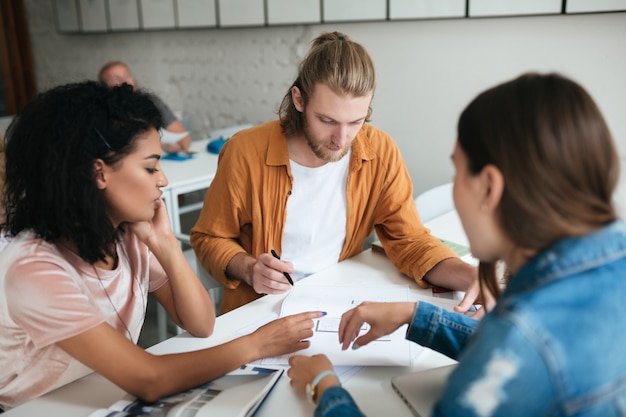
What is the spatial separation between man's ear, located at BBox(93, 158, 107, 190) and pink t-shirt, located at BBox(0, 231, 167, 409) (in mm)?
139

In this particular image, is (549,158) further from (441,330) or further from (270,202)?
(270,202)

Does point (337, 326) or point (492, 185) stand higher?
point (492, 185)

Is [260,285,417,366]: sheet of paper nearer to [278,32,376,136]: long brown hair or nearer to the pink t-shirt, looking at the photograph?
the pink t-shirt

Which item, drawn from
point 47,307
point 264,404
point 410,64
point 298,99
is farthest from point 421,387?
point 410,64

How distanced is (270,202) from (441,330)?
0.72m

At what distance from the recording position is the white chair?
198cm

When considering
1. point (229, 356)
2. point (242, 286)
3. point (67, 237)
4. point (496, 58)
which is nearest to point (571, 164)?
point (229, 356)

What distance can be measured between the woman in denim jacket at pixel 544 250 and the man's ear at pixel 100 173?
632 mm

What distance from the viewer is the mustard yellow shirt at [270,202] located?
1552mm

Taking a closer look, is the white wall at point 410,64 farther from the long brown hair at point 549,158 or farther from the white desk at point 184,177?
the long brown hair at point 549,158

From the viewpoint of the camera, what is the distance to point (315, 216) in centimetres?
163

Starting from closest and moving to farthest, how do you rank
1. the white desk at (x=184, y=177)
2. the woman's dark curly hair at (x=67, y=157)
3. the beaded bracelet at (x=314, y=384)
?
the beaded bracelet at (x=314, y=384) < the woman's dark curly hair at (x=67, y=157) < the white desk at (x=184, y=177)

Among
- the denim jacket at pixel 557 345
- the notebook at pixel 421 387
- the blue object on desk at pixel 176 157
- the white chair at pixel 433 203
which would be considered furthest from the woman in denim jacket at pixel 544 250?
the blue object on desk at pixel 176 157

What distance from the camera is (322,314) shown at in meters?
1.20
